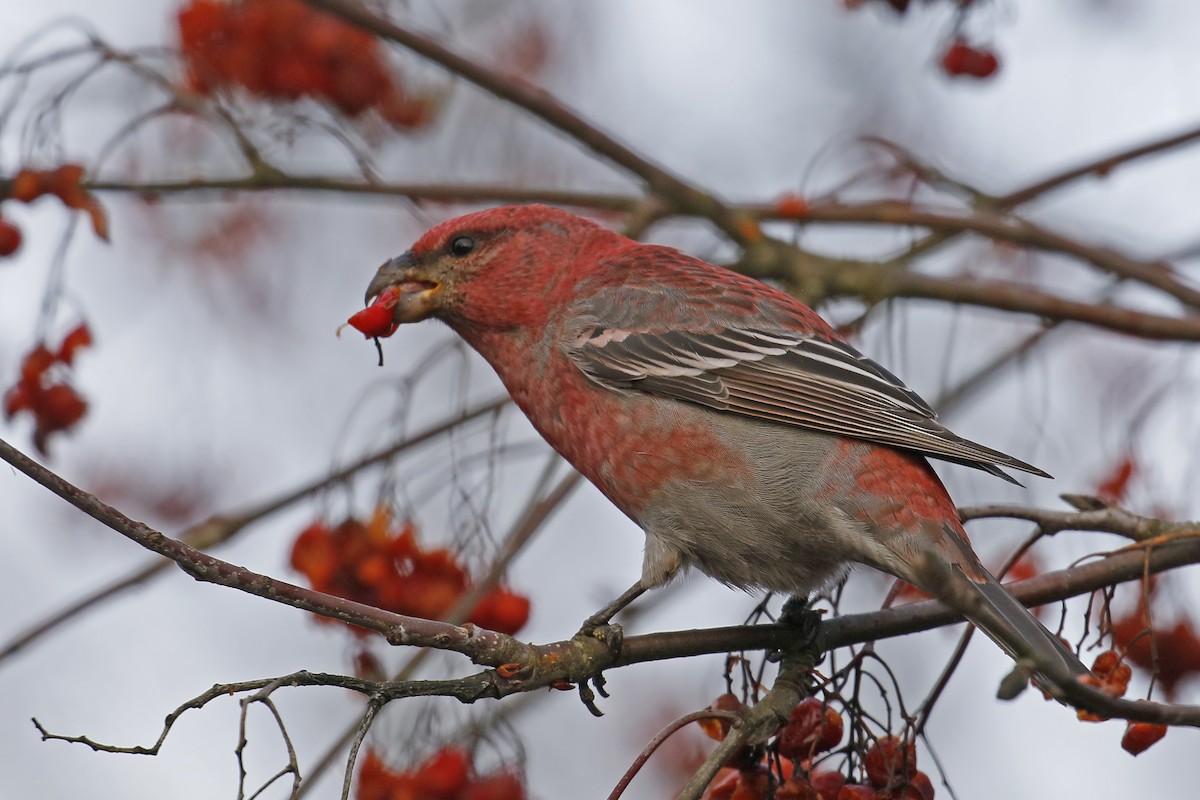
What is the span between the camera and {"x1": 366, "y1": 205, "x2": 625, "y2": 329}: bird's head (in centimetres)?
372

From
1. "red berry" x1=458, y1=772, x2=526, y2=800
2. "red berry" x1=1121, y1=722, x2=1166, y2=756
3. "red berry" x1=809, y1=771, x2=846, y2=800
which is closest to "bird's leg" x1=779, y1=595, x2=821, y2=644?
"red berry" x1=809, y1=771, x2=846, y2=800

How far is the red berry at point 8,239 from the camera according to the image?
3.86m

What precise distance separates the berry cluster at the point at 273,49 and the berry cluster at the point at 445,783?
→ 250 cm

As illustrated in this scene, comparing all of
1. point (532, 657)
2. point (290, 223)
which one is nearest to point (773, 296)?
point (532, 657)

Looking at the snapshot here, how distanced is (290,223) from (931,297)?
529 cm

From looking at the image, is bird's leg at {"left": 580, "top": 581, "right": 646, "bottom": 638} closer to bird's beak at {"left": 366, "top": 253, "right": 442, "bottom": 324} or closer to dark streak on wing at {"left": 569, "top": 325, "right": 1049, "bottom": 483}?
dark streak on wing at {"left": 569, "top": 325, "right": 1049, "bottom": 483}

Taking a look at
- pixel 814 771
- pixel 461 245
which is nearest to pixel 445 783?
pixel 814 771

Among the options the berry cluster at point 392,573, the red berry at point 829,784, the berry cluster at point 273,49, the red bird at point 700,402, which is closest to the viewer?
the red berry at point 829,784

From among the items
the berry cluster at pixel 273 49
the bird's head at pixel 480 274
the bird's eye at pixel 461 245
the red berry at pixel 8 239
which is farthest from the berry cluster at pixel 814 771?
the berry cluster at pixel 273 49

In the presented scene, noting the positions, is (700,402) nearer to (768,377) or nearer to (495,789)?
(768,377)

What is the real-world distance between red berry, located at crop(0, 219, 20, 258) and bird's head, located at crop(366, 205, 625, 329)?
115 centimetres

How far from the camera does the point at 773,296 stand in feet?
12.6

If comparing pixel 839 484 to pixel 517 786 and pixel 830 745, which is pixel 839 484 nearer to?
pixel 830 745

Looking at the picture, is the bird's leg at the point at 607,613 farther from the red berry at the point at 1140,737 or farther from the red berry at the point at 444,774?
the red berry at the point at 1140,737
